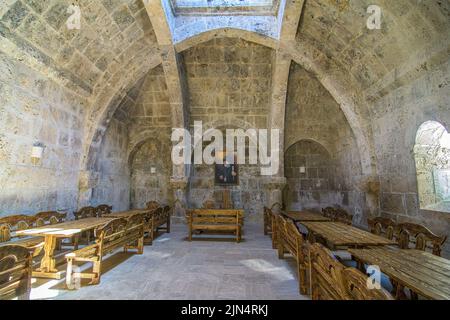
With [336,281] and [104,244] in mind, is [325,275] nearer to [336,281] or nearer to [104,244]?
[336,281]

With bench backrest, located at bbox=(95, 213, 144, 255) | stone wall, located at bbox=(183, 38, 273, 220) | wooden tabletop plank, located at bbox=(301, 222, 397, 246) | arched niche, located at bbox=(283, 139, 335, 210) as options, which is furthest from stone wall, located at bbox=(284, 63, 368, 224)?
bench backrest, located at bbox=(95, 213, 144, 255)

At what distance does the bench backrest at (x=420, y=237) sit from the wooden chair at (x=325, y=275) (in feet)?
4.68

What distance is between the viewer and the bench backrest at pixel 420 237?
2.46 meters

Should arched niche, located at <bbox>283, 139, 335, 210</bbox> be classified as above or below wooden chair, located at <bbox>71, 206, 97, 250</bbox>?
above

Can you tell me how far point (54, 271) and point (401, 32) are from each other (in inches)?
248

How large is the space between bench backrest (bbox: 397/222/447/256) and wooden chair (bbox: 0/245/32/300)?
3.97 m

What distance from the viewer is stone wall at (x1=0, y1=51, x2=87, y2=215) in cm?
363

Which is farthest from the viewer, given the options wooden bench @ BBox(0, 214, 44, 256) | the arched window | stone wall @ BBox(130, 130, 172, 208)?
stone wall @ BBox(130, 130, 172, 208)

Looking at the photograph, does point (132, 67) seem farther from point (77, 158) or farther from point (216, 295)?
point (216, 295)

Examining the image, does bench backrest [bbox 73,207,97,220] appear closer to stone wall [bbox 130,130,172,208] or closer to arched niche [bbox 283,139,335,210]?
stone wall [bbox 130,130,172,208]

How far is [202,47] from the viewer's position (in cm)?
659

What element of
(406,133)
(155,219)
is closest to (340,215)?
(406,133)
